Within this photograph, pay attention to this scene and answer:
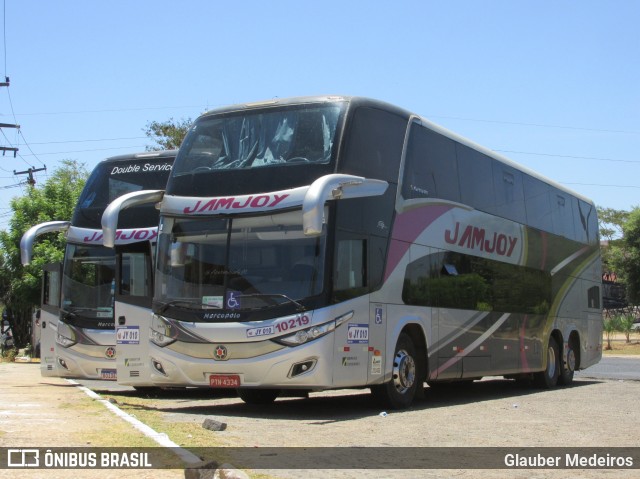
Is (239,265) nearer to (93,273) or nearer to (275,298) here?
(275,298)

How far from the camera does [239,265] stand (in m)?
12.1

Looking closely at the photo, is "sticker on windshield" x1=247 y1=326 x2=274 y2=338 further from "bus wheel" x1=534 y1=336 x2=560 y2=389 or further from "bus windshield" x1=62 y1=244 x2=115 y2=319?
"bus wheel" x1=534 y1=336 x2=560 y2=389

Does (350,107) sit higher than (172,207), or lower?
higher

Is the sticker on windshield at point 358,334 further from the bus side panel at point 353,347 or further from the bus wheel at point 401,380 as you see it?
the bus wheel at point 401,380

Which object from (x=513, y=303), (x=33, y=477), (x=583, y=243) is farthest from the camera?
(x=583, y=243)

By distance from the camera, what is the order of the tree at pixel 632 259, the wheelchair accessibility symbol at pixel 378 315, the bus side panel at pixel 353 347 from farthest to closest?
1. the tree at pixel 632 259
2. the wheelchair accessibility symbol at pixel 378 315
3. the bus side panel at pixel 353 347

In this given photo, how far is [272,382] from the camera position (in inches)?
461

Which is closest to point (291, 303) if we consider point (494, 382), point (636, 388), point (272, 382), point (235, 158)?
point (272, 382)

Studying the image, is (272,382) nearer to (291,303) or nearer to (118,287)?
(291,303)

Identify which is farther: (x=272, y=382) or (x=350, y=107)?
(x=350, y=107)

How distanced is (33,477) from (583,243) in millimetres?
18558

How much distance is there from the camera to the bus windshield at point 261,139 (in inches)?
487

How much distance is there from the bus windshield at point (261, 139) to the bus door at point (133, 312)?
7.22 feet

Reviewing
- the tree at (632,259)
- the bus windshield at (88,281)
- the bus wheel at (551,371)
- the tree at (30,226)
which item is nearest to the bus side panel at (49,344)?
the bus windshield at (88,281)
